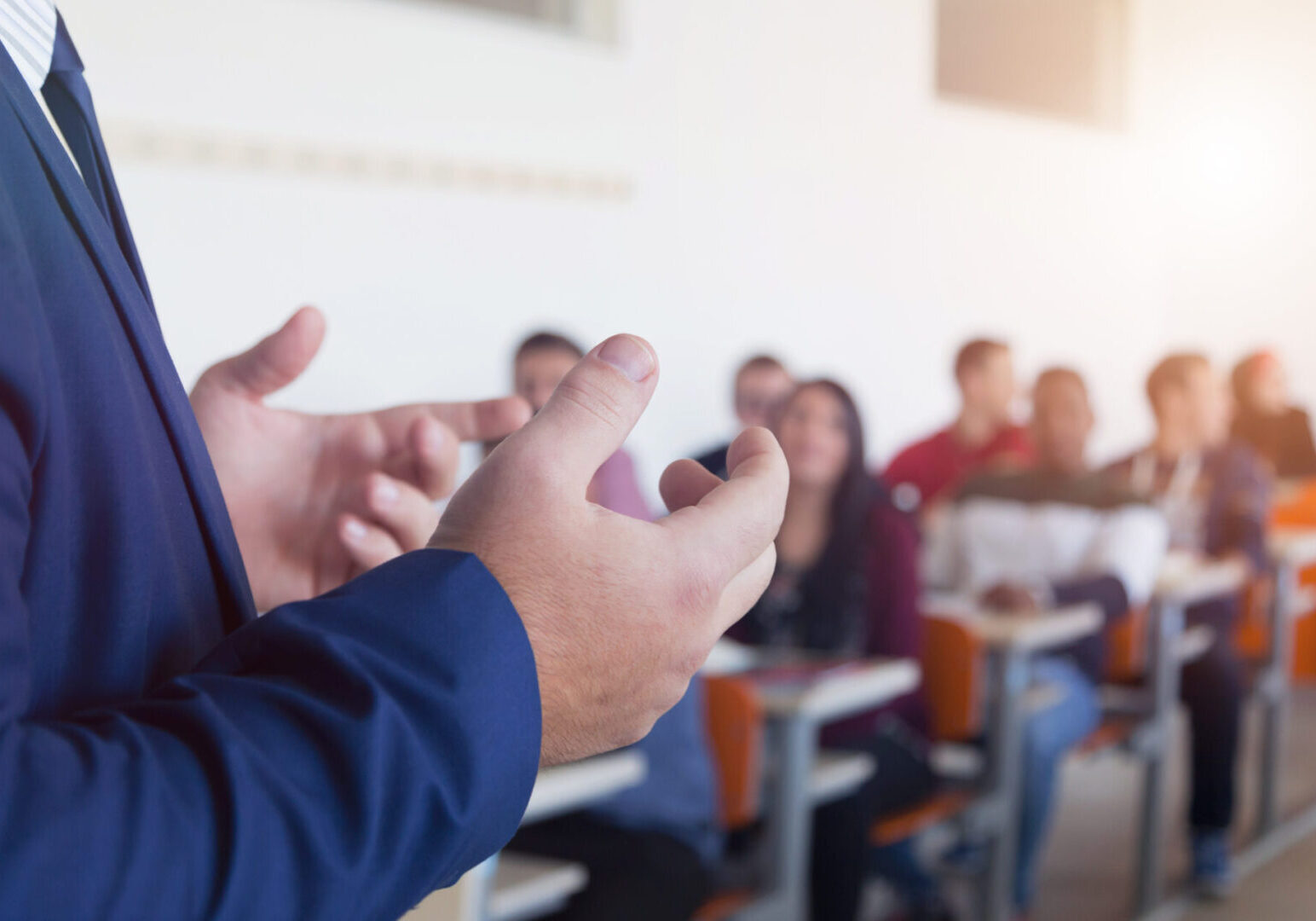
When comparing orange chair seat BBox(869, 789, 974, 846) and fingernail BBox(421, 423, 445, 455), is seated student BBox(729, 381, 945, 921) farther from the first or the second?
fingernail BBox(421, 423, 445, 455)

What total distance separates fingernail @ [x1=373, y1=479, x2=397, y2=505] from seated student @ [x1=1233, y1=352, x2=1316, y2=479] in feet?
12.3

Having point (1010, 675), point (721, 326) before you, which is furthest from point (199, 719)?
point (721, 326)

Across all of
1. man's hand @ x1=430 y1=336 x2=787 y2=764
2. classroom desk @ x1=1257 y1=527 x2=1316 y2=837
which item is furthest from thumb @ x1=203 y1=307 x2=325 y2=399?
classroom desk @ x1=1257 y1=527 x2=1316 y2=837

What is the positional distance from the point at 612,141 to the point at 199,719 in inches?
117

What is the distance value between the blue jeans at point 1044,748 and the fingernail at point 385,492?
7.39ft

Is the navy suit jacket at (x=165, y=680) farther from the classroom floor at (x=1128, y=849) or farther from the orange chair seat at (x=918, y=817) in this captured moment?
the classroom floor at (x=1128, y=849)

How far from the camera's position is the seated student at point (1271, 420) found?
384 centimetres

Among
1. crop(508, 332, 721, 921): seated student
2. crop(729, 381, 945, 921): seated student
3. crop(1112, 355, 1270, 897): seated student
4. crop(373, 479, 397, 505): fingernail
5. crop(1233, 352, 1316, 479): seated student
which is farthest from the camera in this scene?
crop(1233, 352, 1316, 479): seated student

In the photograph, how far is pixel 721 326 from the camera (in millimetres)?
3451

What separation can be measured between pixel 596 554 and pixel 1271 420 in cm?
426

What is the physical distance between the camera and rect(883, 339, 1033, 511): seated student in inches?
155

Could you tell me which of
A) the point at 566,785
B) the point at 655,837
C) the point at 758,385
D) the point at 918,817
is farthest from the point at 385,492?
the point at 758,385

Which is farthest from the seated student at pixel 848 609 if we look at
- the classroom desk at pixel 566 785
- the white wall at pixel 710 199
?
the classroom desk at pixel 566 785

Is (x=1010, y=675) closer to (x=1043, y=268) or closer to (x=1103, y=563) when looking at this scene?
(x=1103, y=563)
